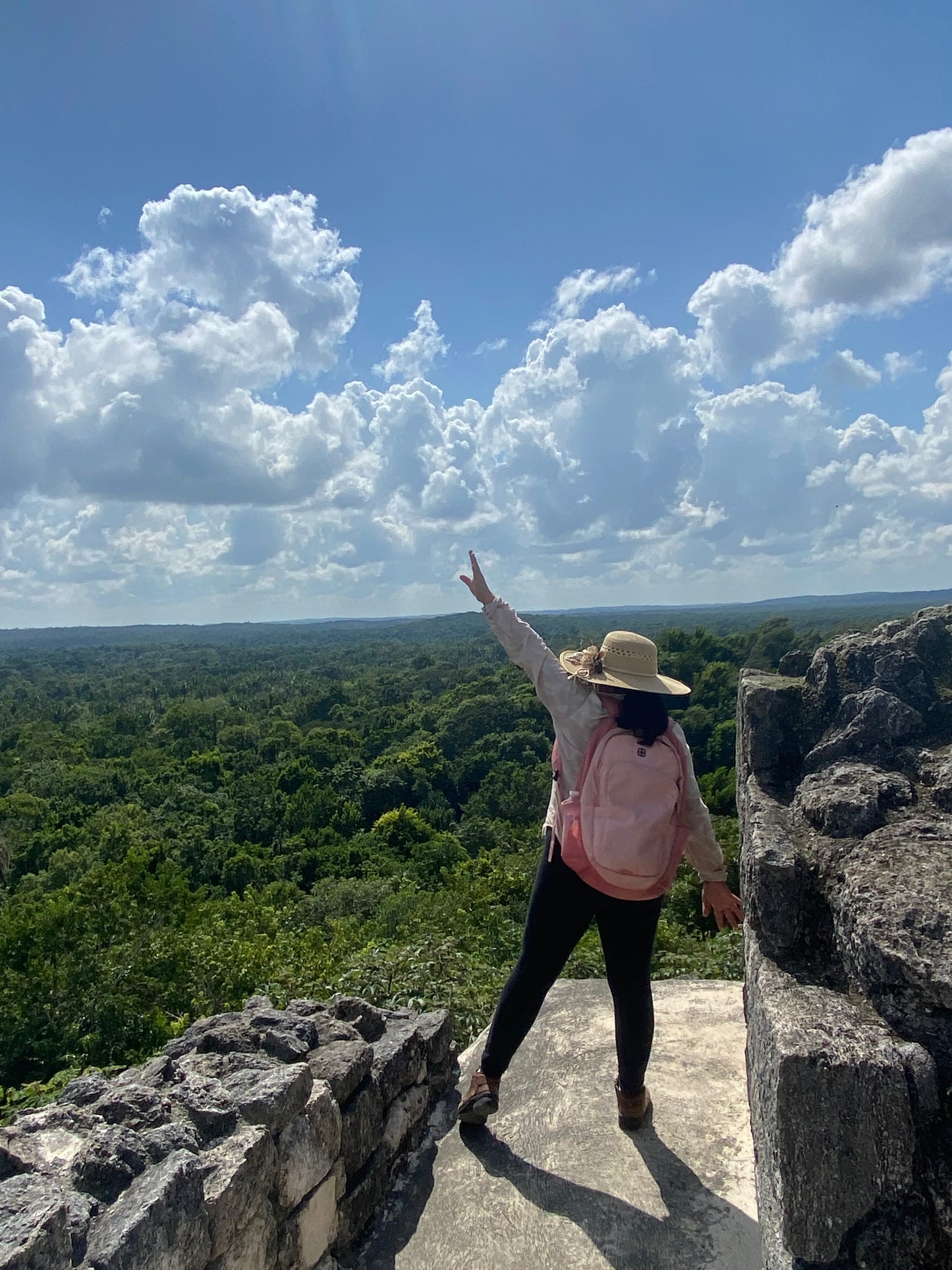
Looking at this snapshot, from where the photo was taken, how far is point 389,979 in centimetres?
517

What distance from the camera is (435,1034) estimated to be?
3.55 meters

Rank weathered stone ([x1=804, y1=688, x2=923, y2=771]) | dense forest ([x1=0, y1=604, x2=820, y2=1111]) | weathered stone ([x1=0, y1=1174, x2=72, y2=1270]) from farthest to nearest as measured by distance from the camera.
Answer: dense forest ([x1=0, y1=604, x2=820, y2=1111])
weathered stone ([x1=804, y1=688, x2=923, y2=771])
weathered stone ([x1=0, y1=1174, x2=72, y2=1270])

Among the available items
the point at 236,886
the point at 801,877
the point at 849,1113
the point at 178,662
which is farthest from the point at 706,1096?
the point at 178,662

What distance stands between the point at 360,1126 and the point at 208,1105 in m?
0.63

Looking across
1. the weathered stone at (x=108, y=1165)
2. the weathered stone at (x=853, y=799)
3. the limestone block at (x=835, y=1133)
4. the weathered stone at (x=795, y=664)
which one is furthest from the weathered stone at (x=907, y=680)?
the weathered stone at (x=108, y=1165)

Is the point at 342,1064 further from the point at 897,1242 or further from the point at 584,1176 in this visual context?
the point at 897,1242

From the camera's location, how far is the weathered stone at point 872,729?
121 inches

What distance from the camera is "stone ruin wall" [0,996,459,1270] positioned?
6.37ft

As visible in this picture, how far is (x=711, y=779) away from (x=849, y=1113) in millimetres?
26568

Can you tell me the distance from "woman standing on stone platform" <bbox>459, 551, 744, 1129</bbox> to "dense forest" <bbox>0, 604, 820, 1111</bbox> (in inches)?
72.1

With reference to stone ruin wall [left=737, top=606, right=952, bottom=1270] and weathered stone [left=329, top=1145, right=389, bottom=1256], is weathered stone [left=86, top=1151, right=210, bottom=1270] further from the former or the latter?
stone ruin wall [left=737, top=606, right=952, bottom=1270]

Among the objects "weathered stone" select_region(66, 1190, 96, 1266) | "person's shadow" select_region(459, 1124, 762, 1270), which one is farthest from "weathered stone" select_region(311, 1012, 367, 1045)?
"weathered stone" select_region(66, 1190, 96, 1266)

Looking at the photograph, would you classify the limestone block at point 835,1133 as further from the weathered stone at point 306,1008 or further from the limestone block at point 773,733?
the weathered stone at point 306,1008

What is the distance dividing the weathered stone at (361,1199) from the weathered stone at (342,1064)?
27 centimetres
